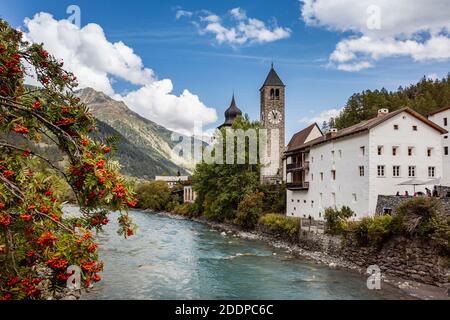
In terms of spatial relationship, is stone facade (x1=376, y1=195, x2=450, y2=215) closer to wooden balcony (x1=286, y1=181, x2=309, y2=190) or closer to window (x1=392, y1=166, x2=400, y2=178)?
window (x1=392, y1=166, x2=400, y2=178)

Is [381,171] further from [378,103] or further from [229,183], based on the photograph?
[378,103]

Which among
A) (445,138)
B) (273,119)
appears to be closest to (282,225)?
(445,138)

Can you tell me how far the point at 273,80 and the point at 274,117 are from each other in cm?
703

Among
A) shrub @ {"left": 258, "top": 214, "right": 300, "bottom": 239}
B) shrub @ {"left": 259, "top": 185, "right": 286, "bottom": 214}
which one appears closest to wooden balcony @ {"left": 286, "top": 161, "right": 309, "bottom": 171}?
shrub @ {"left": 259, "top": 185, "right": 286, "bottom": 214}

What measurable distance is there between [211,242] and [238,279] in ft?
57.2

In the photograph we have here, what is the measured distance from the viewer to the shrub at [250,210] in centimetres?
5247

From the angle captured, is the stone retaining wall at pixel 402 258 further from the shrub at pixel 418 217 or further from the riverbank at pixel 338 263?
the shrub at pixel 418 217

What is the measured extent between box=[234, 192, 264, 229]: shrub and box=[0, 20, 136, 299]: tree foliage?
46313 mm

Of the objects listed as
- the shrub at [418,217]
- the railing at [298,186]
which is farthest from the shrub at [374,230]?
the railing at [298,186]

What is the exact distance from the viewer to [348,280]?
2470cm

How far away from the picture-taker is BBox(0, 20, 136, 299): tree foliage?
5.74 metres

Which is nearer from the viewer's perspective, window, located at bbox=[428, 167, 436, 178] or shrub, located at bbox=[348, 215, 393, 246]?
shrub, located at bbox=[348, 215, 393, 246]
